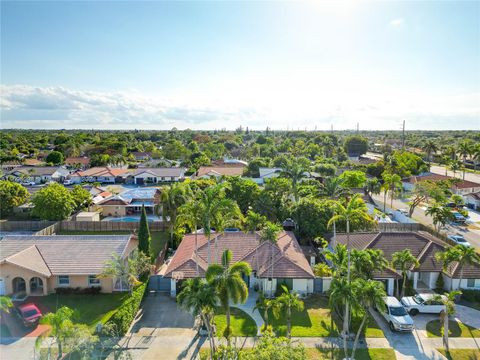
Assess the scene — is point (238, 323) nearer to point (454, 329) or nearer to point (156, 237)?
point (454, 329)

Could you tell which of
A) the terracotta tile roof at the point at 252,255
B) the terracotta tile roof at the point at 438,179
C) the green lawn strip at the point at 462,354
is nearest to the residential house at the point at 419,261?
the terracotta tile roof at the point at 252,255

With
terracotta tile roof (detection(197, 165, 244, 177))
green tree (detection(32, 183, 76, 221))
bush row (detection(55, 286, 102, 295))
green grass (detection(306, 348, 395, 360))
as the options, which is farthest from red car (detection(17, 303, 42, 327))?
terracotta tile roof (detection(197, 165, 244, 177))

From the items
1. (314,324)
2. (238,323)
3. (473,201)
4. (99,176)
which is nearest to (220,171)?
(99,176)

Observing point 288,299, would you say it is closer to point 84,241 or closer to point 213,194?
point 213,194

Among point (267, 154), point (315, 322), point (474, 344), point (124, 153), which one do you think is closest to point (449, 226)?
point (474, 344)

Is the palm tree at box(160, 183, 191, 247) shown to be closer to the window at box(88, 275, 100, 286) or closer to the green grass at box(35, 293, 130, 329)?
the window at box(88, 275, 100, 286)

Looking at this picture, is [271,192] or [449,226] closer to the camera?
[271,192]

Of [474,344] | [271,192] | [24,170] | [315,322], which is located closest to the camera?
[474,344]
